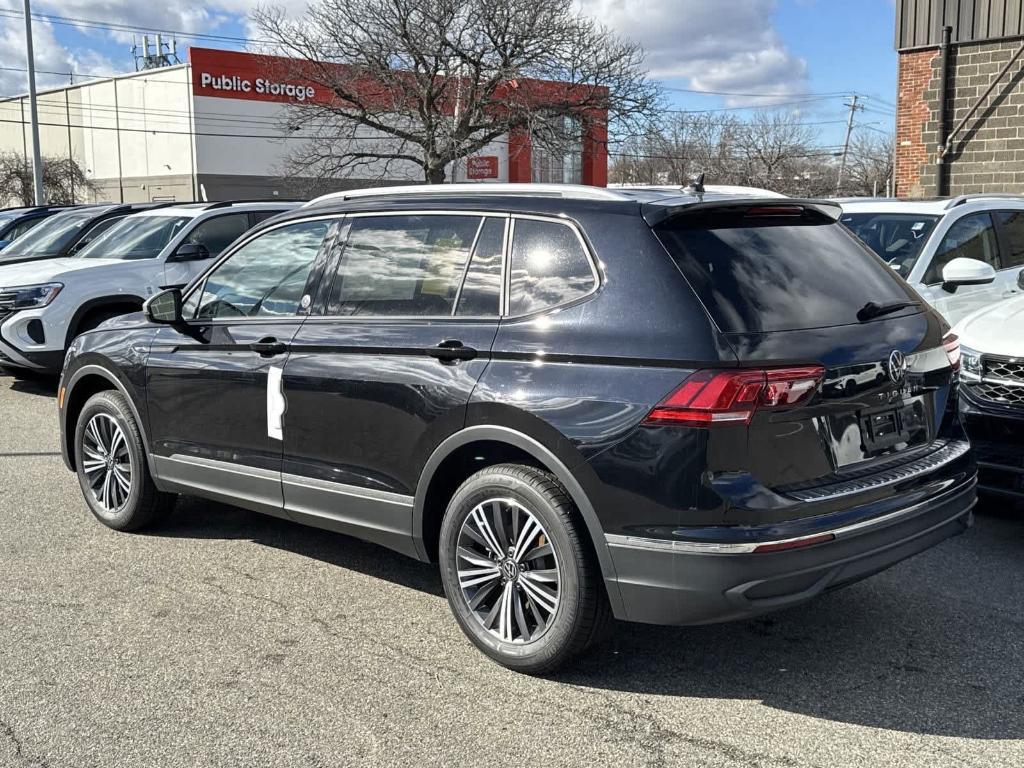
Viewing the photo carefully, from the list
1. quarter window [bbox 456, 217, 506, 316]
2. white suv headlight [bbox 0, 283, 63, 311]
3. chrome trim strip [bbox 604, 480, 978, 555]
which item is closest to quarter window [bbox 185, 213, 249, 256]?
→ white suv headlight [bbox 0, 283, 63, 311]

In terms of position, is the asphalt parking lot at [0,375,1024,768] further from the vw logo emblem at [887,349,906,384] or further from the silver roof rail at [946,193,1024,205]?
the silver roof rail at [946,193,1024,205]

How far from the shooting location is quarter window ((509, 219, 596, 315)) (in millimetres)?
3938

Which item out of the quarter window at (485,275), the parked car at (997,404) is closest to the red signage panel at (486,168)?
the parked car at (997,404)

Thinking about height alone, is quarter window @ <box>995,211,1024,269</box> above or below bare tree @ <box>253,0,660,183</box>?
below

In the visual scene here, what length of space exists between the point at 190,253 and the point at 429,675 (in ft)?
26.1

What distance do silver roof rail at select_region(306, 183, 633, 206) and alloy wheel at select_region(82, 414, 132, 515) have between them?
6.60ft

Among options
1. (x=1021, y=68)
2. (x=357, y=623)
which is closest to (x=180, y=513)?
(x=357, y=623)

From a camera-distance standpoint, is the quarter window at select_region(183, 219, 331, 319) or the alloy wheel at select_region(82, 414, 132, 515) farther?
the alloy wheel at select_region(82, 414, 132, 515)

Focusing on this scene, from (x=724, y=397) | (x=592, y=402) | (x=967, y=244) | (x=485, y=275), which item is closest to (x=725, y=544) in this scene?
(x=724, y=397)

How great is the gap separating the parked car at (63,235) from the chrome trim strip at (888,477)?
1103cm

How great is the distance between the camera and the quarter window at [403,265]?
438cm

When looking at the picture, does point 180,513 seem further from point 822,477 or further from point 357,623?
point 822,477

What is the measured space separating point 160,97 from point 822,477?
6016cm

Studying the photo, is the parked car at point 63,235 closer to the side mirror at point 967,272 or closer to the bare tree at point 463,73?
the side mirror at point 967,272
